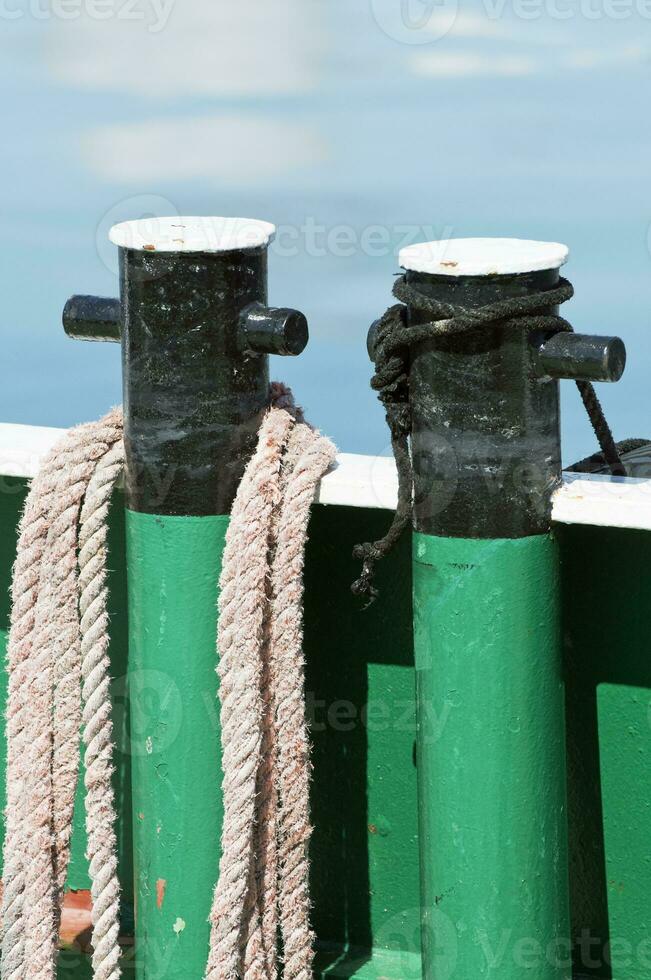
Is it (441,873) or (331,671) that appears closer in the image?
(441,873)

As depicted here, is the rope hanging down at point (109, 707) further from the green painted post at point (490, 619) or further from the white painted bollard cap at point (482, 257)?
the white painted bollard cap at point (482, 257)

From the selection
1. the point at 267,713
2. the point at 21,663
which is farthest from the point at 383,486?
the point at 21,663

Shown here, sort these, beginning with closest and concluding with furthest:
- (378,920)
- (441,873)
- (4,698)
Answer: (441,873) < (378,920) < (4,698)

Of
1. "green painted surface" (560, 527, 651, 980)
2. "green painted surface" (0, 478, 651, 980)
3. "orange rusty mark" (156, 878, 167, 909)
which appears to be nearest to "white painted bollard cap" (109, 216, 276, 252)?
"green painted surface" (0, 478, 651, 980)

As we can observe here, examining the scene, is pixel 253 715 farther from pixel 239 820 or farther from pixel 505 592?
pixel 505 592

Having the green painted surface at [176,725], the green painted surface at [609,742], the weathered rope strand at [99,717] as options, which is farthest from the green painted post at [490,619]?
the weathered rope strand at [99,717]

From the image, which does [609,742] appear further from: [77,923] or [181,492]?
[77,923]

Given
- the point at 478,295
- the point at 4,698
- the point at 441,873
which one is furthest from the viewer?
the point at 4,698

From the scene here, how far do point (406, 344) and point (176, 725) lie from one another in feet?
1.95

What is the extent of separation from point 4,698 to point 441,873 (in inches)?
33.8

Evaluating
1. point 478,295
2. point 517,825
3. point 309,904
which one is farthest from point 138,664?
point 478,295

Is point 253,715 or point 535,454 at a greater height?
point 535,454

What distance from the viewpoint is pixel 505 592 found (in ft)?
6.51

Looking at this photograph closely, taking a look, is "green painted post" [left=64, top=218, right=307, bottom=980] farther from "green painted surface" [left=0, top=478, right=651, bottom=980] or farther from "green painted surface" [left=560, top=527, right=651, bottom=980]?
"green painted surface" [left=560, top=527, right=651, bottom=980]
